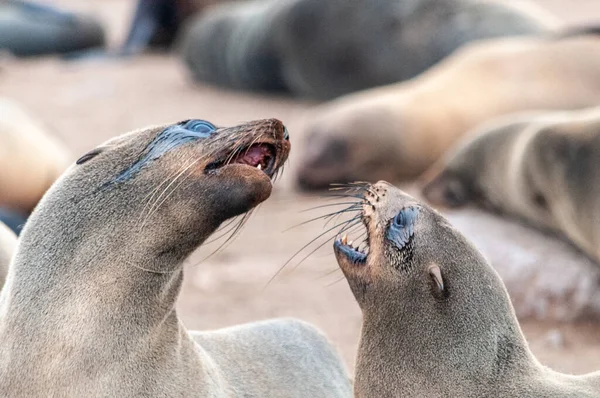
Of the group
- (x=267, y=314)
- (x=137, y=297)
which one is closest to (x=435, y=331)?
(x=137, y=297)

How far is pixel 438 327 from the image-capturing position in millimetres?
3100

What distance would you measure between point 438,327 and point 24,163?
412 centimetres

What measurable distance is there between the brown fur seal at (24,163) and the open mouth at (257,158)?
357 cm

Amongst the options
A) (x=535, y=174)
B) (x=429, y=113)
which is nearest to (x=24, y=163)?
(x=535, y=174)

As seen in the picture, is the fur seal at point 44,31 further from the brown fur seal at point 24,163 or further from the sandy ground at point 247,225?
the brown fur seal at point 24,163

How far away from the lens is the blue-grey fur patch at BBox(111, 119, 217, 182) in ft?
10.2

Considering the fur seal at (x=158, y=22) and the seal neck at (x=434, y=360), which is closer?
the seal neck at (x=434, y=360)

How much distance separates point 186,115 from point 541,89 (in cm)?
368

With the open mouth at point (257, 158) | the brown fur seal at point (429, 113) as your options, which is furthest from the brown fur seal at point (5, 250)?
the brown fur seal at point (429, 113)

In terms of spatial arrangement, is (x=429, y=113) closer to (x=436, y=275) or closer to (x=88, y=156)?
(x=436, y=275)

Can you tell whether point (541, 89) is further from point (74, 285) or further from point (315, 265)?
point (74, 285)

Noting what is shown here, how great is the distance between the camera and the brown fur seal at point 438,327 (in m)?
3.06

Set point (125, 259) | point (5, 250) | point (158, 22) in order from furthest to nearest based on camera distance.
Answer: point (158, 22) → point (5, 250) → point (125, 259)

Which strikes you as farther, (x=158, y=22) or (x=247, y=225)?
(x=158, y=22)
